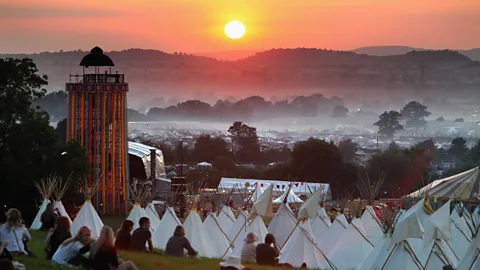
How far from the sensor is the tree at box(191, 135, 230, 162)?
78688mm

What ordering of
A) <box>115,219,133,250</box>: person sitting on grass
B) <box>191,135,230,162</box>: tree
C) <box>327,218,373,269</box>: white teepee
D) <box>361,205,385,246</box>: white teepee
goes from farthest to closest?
<box>191,135,230,162</box>: tree < <box>361,205,385,246</box>: white teepee < <box>327,218,373,269</box>: white teepee < <box>115,219,133,250</box>: person sitting on grass

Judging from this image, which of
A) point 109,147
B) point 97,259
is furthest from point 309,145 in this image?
point 97,259

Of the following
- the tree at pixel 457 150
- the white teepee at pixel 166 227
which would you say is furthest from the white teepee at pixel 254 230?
the tree at pixel 457 150

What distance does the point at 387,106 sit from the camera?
16000 cm

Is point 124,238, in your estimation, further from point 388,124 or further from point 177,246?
point 388,124

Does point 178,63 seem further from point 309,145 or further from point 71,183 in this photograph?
point 71,183

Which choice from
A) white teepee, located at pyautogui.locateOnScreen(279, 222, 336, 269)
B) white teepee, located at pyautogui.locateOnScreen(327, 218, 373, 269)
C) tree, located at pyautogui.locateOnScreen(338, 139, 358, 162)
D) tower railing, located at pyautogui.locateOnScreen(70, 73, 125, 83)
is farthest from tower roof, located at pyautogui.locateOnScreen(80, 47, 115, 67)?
tree, located at pyautogui.locateOnScreen(338, 139, 358, 162)

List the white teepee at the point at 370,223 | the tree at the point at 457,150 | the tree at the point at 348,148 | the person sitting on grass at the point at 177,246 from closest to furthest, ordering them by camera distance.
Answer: the person sitting on grass at the point at 177,246, the white teepee at the point at 370,223, the tree at the point at 457,150, the tree at the point at 348,148

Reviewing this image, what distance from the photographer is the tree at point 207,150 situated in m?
78.7

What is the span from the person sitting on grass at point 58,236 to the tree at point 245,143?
223 ft

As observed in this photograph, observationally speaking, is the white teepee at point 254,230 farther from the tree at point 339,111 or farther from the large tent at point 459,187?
the tree at point 339,111

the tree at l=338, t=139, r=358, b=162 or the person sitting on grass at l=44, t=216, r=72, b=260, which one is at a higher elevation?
the person sitting on grass at l=44, t=216, r=72, b=260

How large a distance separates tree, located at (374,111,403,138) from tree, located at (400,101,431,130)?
32.5 feet

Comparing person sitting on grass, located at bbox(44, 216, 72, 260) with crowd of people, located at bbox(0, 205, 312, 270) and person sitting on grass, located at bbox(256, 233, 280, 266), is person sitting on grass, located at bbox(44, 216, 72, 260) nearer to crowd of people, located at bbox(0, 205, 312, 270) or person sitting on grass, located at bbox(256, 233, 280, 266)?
crowd of people, located at bbox(0, 205, 312, 270)
